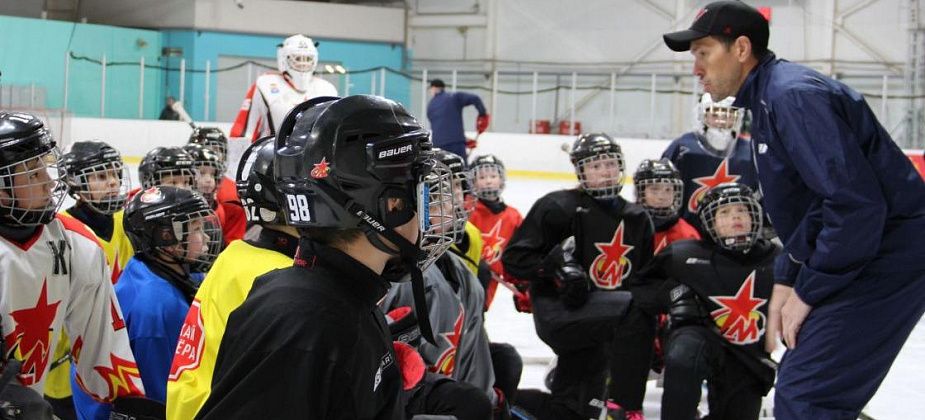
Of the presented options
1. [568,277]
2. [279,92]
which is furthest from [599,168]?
[279,92]

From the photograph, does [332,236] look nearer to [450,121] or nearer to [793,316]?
[793,316]

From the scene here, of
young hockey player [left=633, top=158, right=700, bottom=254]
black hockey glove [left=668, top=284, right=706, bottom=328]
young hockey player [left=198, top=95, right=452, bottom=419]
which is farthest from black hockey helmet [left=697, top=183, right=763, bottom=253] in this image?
young hockey player [left=198, top=95, right=452, bottom=419]

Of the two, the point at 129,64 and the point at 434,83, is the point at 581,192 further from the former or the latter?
the point at 129,64

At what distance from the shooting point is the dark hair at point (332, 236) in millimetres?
1666

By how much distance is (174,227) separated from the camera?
319 cm

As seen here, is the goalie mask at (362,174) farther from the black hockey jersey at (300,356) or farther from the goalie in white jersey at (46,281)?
the goalie in white jersey at (46,281)

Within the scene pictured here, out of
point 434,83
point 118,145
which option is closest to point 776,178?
point 434,83

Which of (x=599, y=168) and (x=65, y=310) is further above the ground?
(x=599, y=168)

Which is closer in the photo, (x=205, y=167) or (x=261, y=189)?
(x=261, y=189)

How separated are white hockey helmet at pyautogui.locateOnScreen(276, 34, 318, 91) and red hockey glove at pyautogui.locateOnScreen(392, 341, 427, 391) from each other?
4598 millimetres

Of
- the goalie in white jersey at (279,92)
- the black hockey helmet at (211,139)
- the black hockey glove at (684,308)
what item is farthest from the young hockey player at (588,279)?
the black hockey helmet at (211,139)

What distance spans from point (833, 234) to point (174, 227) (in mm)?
1711

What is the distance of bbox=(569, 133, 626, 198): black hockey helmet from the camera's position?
4.73 meters

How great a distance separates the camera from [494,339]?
6.33m
